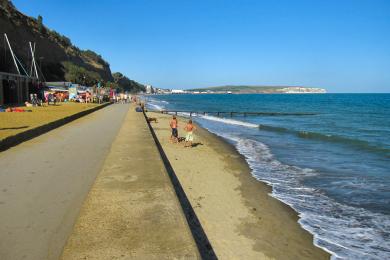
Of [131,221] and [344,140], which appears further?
[344,140]

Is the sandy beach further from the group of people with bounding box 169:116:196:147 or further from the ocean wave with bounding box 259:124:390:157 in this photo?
the ocean wave with bounding box 259:124:390:157

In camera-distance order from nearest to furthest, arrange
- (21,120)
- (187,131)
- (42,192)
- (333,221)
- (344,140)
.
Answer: (42,192) → (333,221) → (187,131) → (21,120) → (344,140)

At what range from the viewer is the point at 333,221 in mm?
7395

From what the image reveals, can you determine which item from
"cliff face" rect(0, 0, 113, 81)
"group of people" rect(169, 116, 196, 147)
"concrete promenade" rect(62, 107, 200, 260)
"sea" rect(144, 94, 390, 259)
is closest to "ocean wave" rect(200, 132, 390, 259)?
"sea" rect(144, 94, 390, 259)

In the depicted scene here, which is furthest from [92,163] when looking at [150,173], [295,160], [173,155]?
[295,160]

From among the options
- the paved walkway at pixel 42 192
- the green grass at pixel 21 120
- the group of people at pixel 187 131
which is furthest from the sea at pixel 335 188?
the green grass at pixel 21 120

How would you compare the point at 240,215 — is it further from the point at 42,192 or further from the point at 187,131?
the point at 187,131

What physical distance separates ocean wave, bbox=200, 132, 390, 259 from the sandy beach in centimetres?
25

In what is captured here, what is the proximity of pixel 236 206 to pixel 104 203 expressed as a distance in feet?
11.1

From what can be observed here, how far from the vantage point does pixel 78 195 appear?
624cm

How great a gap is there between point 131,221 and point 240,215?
3.21 metres

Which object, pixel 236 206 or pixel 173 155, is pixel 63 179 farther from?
pixel 173 155

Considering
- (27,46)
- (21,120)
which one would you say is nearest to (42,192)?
(21,120)

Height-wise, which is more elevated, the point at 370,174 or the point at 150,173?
the point at 150,173
